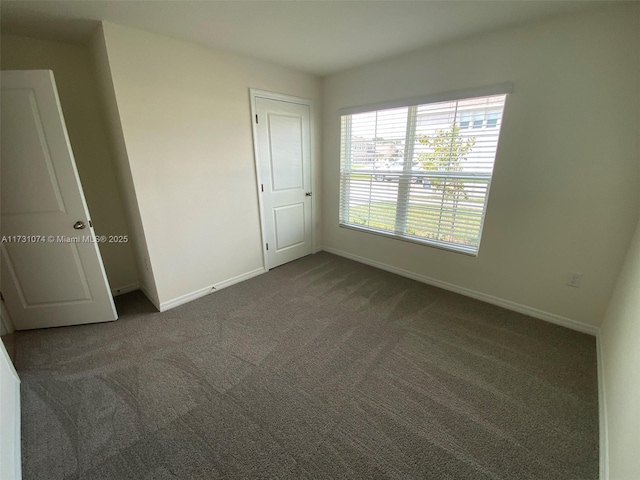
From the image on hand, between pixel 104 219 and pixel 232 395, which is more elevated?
pixel 104 219

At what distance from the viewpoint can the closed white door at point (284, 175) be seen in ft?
9.82

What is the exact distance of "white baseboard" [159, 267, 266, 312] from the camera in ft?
8.46

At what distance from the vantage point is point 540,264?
7.48 feet

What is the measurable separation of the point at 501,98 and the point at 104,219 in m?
3.81

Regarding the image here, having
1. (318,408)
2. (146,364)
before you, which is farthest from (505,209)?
(146,364)

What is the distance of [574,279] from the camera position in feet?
7.06

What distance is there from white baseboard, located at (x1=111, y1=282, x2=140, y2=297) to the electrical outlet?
4171 mm

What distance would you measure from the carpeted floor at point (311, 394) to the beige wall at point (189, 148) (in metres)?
0.59

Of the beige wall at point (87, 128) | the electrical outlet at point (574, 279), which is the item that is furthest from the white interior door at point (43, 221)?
the electrical outlet at point (574, 279)

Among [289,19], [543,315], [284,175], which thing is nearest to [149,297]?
[284,175]

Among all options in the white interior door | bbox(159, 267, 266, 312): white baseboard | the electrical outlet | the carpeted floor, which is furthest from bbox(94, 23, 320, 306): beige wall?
the electrical outlet

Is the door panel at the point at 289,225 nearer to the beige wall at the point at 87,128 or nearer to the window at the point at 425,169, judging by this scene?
the window at the point at 425,169

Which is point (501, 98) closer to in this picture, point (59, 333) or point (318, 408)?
point (318, 408)

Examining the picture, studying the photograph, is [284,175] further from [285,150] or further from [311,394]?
[311,394]
